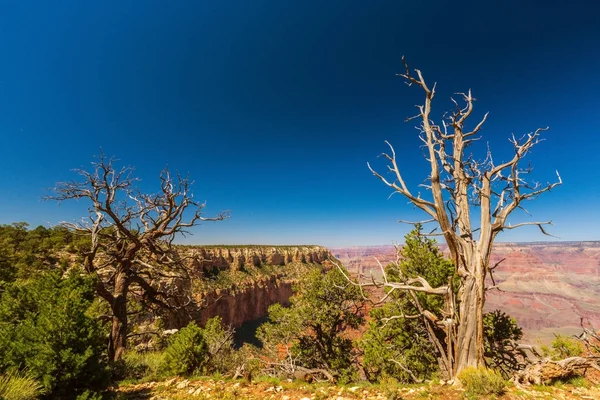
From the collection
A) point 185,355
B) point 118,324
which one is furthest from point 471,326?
point 118,324

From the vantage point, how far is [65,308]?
19.7 feet

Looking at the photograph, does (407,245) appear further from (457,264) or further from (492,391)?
(492,391)

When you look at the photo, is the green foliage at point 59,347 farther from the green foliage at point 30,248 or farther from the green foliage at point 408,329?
the green foliage at point 30,248

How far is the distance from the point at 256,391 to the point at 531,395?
582cm

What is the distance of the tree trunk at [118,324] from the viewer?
1003 centimetres

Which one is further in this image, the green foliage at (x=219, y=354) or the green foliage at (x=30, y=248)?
the green foliage at (x=30, y=248)

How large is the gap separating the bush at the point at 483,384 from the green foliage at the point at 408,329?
4852 mm

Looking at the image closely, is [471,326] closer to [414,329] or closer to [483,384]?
[483,384]

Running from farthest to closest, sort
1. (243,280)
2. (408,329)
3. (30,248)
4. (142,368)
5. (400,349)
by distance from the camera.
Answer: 1. (243,280)
2. (30,248)
3. (408,329)
4. (400,349)
5. (142,368)

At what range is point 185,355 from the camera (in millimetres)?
9039

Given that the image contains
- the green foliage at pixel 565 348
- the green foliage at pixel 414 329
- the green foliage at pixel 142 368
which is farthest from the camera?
the green foliage at pixel 414 329

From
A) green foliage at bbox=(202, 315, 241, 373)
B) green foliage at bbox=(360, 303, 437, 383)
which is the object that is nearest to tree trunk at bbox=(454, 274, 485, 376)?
green foliage at bbox=(360, 303, 437, 383)

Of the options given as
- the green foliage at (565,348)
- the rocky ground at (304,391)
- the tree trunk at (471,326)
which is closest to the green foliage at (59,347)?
the rocky ground at (304,391)

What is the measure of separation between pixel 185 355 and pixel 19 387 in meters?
4.64
